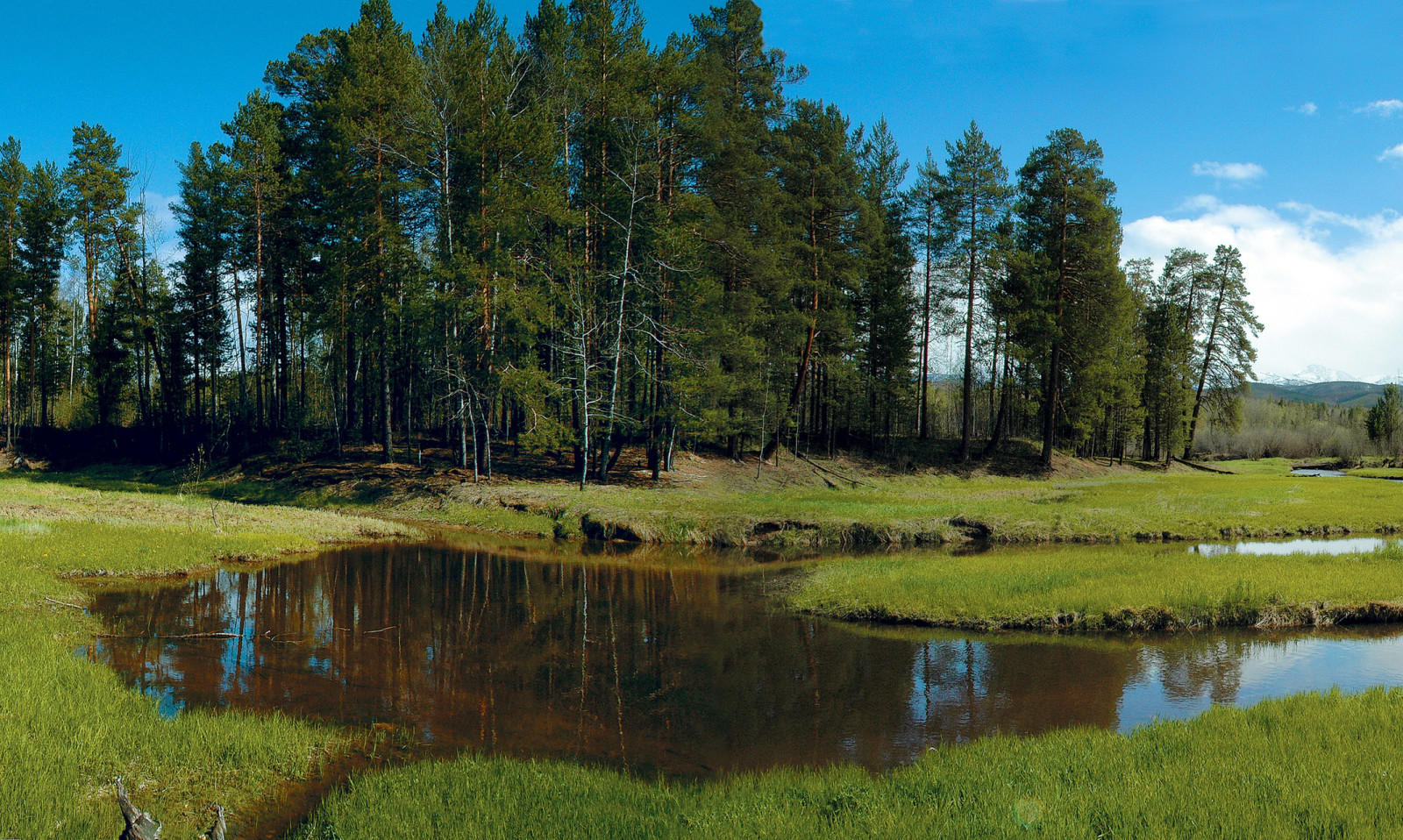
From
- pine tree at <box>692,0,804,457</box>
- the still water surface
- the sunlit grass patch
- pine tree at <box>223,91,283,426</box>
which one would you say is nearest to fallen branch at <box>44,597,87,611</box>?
the still water surface

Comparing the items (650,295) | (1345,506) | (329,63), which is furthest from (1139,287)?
(329,63)

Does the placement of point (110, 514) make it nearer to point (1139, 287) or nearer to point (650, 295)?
point (650, 295)

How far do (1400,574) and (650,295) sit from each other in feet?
87.6

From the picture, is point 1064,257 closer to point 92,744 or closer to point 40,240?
point 92,744

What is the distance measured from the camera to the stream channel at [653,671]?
28.6 ft

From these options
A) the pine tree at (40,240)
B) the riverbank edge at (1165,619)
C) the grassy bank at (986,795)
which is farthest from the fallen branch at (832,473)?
the pine tree at (40,240)

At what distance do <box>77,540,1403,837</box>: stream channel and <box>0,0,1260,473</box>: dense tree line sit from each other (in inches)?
630

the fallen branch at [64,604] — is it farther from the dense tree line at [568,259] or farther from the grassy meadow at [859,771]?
the dense tree line at [568,259]

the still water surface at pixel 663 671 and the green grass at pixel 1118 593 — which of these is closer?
the still water surface at pixel 663 671

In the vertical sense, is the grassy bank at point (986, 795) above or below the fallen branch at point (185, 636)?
above

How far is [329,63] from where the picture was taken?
35938 mm

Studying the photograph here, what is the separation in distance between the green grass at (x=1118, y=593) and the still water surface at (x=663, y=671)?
2.35 feet

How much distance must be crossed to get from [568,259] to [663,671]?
22.9 m

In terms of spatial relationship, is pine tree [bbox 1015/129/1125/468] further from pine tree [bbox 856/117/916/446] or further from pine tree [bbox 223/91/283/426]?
pine tree [bbox 223/91/283/426]
